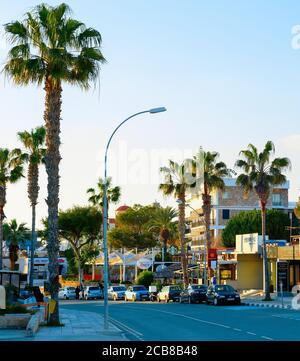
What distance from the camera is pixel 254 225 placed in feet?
327

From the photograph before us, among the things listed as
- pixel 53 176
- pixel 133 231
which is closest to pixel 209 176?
pixel 53 176

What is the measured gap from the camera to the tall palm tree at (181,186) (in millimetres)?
72188

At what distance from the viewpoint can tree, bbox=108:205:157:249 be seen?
124750 mm

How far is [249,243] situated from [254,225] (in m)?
26.6

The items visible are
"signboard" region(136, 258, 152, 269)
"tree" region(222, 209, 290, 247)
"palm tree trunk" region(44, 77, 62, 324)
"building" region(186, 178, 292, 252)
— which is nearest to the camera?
"palm tree trunk" region(44, 77, 62, 324)

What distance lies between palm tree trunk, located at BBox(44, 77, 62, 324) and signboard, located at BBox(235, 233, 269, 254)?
4114 cm

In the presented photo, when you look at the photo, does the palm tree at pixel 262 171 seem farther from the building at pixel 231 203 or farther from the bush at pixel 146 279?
the building at pixel 231 203

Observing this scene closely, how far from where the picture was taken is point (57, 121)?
3272 cm

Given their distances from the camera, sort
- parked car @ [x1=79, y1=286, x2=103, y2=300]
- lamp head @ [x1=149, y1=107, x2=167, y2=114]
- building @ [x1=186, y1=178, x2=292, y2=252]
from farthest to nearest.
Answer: building @ [x1=186, y1=178, x2=292, y2=252]
parked car @ [x1=79, y1=286, x2=103, y2=300]
lamp head @ [x1=149, y1=107, x2=167, y2=114]

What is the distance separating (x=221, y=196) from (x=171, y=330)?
267 ft

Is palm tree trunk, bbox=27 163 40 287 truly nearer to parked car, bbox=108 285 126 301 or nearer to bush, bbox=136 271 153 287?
parked car, bbox=108 285 126 301

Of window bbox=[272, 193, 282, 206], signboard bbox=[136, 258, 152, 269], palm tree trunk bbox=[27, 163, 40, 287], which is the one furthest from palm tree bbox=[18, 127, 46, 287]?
window bbox=[272, 193, 282, 206]

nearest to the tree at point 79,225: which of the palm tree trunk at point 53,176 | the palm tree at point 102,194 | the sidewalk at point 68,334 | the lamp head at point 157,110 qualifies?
the palm tree at point 102,194
